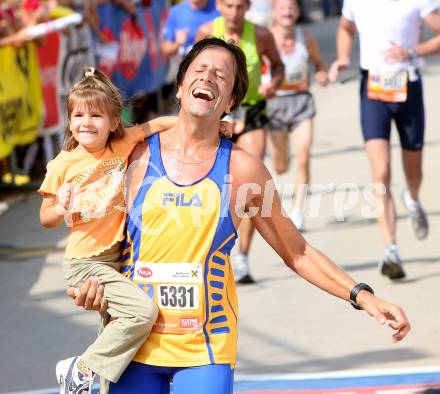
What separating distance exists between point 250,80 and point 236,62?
13.6ft

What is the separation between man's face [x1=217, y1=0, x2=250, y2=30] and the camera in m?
8.14

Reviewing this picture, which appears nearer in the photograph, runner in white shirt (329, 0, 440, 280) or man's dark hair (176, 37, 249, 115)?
man's dark hair (176, 37, 249, 115)

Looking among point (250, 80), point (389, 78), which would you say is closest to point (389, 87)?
point (389, 78)

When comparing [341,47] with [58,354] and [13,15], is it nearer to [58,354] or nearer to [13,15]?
[58,354]

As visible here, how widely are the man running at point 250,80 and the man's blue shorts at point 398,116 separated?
0.69 m

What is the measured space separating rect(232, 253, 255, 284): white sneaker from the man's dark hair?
4.13 metres

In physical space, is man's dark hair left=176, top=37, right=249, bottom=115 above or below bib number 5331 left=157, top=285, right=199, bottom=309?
above

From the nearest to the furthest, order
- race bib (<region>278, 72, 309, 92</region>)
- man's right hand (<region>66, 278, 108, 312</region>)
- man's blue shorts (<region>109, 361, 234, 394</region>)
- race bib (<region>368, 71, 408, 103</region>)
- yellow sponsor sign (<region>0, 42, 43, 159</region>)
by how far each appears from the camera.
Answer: man's blue shorts (<region>109, 361, 234, 394</region>)
man's right hand (<region>66, 278, 108, 312</region>)
race bib (<region>368, 71, 408, 103</region>)
race bib (<region>278, 72, 309, 92</region>)
yellow sponsor sign (<region>0, 42, 43, 159</region>)

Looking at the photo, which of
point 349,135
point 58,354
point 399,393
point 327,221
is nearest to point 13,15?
point 327,221

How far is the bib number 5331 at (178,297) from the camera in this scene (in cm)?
392

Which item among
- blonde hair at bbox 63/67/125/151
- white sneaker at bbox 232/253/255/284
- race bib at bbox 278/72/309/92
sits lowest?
white sneaker at bbox 232/253/255/284

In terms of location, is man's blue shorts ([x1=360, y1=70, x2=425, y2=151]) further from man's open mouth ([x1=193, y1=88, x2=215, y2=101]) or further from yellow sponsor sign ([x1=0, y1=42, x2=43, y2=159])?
man's open mouth ([x1=193, y1=88, x2=215, y2=101])

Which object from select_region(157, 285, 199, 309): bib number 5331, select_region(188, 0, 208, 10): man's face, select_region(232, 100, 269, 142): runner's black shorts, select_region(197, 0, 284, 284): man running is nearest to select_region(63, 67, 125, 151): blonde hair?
select_region(157, 285, 199, 309): bib number 5331

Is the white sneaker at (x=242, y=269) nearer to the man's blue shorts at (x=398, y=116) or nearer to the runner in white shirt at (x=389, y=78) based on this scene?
the runner in white shirt at (x=389, y=78)
